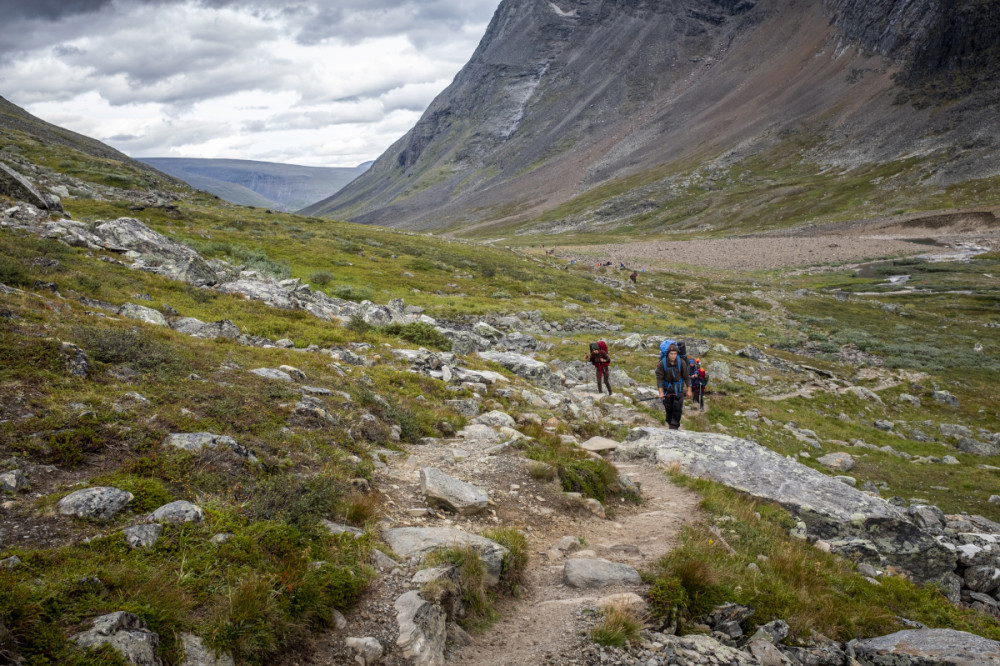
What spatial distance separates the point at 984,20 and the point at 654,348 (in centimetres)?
15489

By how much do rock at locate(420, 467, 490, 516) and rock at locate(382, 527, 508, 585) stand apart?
2.69 ft

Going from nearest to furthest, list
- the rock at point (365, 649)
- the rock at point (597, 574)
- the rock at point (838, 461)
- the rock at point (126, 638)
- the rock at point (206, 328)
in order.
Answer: the rock at point (126, 638)
the rock at point (365, 649)
the rock at point (597, 574)
the rock at point (206, 328)
the rock at point (838, 461)

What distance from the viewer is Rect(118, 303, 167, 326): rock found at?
42.9 feet

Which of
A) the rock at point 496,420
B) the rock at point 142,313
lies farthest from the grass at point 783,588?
the rock at point 142,313

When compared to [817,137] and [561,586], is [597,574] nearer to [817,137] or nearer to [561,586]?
[561,586]

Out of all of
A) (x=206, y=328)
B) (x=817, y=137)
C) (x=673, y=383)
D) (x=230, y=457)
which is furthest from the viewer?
(x=817, y=137)

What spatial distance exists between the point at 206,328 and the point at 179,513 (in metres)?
9.96

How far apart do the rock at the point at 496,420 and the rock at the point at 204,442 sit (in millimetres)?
5841

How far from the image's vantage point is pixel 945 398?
22438mm

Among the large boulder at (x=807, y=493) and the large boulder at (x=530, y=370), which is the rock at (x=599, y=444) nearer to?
the large boulder at (x=807, y=493)

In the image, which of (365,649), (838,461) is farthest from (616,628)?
(838,461)

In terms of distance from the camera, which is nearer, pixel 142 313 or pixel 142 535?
pixel 142 535

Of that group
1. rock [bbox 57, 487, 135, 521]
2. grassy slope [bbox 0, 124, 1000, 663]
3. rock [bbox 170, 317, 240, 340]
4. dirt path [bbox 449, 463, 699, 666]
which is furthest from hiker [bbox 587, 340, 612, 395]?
rock [bbox 57, 487, 135, 521]

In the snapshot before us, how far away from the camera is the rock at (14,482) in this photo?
16.9ft
